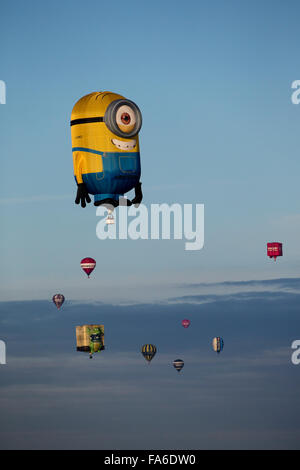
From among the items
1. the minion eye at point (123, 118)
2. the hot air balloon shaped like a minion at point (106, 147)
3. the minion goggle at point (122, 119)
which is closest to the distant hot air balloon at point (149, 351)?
the hot air balloon shaped like a minion at point (106, 147)

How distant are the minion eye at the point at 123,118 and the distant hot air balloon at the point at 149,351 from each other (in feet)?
134

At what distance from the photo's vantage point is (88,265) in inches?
3278

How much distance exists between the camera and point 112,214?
207ft

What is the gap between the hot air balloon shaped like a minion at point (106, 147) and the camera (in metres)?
58.3

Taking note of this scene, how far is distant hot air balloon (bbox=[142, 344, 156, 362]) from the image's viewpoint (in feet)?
315

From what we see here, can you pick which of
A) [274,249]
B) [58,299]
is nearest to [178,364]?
[58,299]

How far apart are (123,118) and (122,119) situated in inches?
3.5

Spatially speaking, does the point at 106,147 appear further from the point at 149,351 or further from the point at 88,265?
the point at 149,351

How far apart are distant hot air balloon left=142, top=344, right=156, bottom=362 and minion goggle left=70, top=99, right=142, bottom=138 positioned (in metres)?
40.7

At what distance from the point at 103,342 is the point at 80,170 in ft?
79.8
